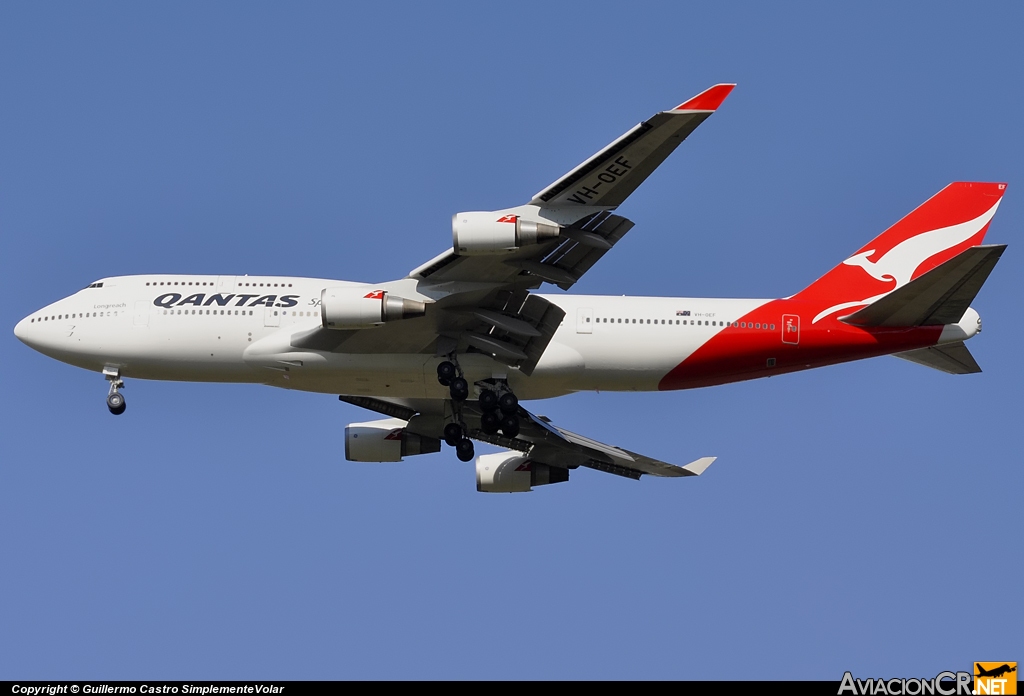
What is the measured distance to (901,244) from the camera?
39250 mm

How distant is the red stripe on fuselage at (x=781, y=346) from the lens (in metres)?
36.1

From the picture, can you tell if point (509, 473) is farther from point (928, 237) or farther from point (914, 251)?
point (928, 237)

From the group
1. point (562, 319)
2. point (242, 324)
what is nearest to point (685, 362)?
point (562, 319)

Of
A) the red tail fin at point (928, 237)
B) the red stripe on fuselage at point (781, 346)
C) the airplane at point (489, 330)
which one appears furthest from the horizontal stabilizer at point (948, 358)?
the red tail fin at point (928, 237)

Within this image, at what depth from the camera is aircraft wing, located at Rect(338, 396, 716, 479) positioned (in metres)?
41.3

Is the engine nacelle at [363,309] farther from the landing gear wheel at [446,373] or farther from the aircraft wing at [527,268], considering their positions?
the landing gear wheel at [446,373]

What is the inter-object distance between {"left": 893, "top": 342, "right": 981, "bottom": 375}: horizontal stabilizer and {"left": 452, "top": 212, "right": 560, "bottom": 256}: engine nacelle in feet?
38.3

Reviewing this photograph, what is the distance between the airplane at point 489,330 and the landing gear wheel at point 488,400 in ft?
0.18

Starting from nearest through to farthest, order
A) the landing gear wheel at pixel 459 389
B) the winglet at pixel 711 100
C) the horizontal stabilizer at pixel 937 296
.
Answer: the winglet at pixel 711 100, the horizontal stabilizer at pixel 937 296, the landing gear wheel at pixel 459 389

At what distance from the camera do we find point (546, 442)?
4262cm

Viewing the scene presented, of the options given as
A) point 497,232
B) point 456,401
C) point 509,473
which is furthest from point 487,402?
point 509,473

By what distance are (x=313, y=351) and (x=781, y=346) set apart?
40.8ft

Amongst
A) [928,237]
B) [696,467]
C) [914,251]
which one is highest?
[928,237]

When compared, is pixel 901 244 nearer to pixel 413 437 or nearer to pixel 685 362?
pixel 685 362
